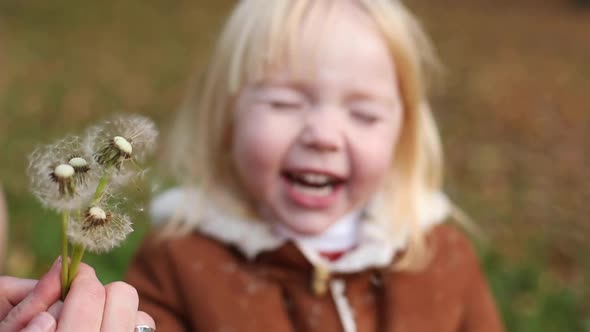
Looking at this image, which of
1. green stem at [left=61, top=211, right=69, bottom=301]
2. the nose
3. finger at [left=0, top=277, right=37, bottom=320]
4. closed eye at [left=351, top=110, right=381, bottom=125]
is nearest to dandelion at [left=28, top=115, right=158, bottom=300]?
green stem at [left=61, top=211, right=69, bottom=301]

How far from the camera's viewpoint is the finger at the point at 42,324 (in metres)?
0.87

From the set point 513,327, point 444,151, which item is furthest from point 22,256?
point 444,151

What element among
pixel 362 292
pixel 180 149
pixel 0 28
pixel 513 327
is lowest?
pixel 0 28

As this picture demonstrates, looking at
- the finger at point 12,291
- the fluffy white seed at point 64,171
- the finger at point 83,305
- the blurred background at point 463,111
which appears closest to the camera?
the fluffy white seed at point 64,171

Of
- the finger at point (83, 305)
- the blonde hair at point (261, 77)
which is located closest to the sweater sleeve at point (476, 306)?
the blonde hair at point (261, 77)

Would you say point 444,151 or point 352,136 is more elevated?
point 352,136

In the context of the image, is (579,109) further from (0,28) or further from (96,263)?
(0,28)

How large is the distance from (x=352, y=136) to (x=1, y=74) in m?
4.33

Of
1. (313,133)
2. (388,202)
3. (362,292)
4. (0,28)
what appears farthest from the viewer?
(0,28)

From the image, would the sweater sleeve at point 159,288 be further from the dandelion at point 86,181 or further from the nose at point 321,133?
the dandelion at point 86,181

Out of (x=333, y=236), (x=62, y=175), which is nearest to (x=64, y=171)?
(x=62, y=175)

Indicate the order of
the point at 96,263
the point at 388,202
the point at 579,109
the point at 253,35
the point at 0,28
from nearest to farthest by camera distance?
1. the point at 253,35
2. the point at 388,202
3. the point at 96,263
4. the point at 579,109
5. the point at 0,28

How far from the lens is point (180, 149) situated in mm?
1843

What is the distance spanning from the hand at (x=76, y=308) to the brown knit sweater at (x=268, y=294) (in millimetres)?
638
